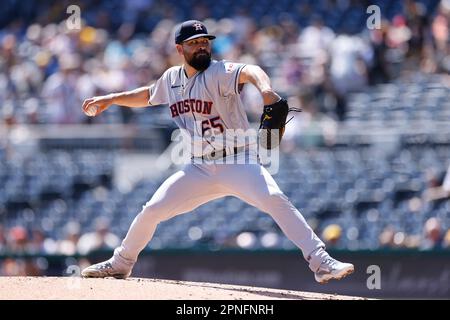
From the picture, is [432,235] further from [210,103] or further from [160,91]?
[210,103]

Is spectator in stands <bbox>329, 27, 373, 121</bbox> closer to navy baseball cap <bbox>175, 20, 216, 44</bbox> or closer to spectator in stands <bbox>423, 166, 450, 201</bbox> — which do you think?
spectator in stands <bbox>423, 166, 450, 201</bbox>

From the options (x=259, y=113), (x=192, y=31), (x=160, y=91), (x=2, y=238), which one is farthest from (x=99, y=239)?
(x=192, y=31)

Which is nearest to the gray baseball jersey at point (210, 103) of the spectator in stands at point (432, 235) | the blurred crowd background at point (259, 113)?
the blurred crowd background at point (259, 113)

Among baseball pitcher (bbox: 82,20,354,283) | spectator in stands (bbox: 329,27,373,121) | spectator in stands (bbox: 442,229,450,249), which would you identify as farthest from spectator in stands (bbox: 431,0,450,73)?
baseball pitcher (bbox: 82,20,354,283)

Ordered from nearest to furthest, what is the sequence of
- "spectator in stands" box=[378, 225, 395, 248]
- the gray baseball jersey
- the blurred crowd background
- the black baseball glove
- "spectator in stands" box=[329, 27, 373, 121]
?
the black baseball glove < the gray baseball jersey < "spectator in stands" box=[378, 225, 395, 248] < the blurred crowd background < "spectator in stands" box=[329, 27, 373, 121]

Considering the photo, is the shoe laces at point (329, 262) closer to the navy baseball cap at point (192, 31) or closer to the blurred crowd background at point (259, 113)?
the navy baseball cap at point (192, 31)
